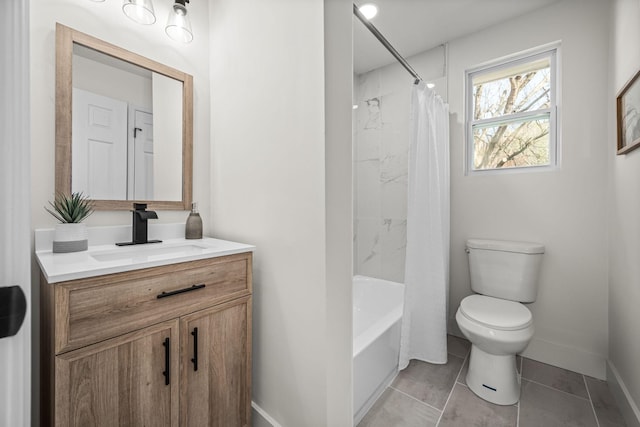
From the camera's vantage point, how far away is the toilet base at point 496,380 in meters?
1.46

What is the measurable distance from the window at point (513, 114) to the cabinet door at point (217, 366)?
2.06 meters

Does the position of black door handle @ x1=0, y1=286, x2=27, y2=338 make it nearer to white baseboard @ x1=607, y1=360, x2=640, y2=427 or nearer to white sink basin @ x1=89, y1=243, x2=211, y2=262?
white sink basin @ x1=89, y1=243, x2=211, y2=262

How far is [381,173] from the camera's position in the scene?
2514mm

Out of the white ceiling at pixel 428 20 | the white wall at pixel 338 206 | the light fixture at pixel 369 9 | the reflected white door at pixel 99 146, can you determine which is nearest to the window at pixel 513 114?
the white ceiling at pixel 428 20

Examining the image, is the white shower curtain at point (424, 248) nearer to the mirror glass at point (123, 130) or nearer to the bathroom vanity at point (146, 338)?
the bathroom vanity at point (146, 338)

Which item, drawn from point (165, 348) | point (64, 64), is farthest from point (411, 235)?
point (64, 64)

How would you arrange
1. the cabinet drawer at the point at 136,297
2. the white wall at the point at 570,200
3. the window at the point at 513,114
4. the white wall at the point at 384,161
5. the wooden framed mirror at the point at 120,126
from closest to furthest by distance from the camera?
the cabinet drawer at the point at 136,297
the wooden framed mirror at the point at 120,126
the white wall at the point at 570,200
the window at the point at 513,114
the white wall at the point at 384,161

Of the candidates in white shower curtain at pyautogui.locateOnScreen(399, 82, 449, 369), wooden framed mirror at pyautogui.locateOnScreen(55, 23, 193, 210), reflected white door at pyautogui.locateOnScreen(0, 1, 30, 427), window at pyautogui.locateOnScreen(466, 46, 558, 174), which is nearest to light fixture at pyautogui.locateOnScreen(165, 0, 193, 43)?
wooden framed mirror at pyautogui.locateOnScreen(55, 23, 193, 210)

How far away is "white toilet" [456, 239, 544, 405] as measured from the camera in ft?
4.72

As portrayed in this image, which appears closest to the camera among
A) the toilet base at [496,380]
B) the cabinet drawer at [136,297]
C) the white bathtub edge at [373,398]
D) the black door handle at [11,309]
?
the black door handle at [11,309]

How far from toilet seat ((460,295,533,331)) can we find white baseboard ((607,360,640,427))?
0.50 meters

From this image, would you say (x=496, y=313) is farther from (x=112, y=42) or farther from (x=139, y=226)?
(x=112, y=42)

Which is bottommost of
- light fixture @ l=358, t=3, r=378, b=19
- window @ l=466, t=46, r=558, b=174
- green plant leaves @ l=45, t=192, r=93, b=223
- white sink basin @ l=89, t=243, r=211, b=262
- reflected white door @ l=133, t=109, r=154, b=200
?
white sink basin @ l=89, t=243, r=211, b=262

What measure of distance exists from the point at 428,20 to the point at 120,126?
2102mm
